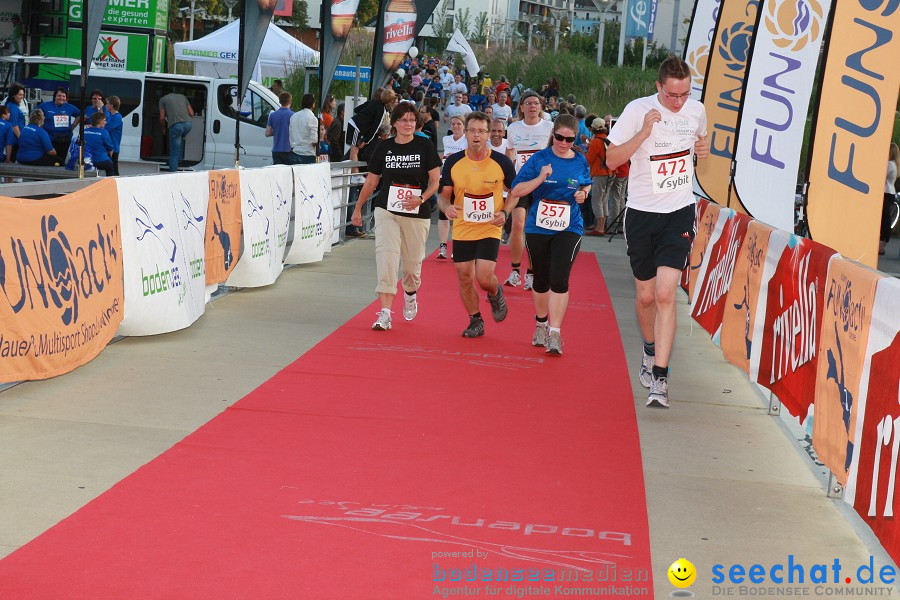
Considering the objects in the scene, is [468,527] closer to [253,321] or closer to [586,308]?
[253,321]

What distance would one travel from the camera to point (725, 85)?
1486cm

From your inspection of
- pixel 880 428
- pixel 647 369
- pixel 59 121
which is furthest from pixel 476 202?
pixel 59 121

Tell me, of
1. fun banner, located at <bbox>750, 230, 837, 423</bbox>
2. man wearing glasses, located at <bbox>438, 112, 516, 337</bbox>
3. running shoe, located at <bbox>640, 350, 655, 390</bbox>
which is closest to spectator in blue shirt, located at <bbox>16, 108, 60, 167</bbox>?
man wearing glasses, located at <bbox>438, 112, 516, 337</bbox>

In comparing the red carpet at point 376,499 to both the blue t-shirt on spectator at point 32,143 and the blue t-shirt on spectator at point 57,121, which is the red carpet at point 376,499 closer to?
the blue t-shirt on spectator at point 32,143

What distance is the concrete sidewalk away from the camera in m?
5.53

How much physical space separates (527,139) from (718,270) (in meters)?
4.94

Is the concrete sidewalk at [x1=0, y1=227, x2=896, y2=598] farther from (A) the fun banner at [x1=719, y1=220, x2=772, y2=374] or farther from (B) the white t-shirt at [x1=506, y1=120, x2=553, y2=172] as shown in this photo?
→ (B) the white t-shirt at [x1=506, y1=120, x2=553, y2=172]

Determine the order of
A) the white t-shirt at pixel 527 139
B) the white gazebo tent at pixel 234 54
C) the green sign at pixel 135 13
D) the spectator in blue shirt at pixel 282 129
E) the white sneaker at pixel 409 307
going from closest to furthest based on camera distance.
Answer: the white sneaker at pixel 409 307
the white t-shirt at pixel 527 139
the spectator in blue shirt at pixel 282 129
the green sign at pixel 135 13
the white gazebo tent at pixel 234 54

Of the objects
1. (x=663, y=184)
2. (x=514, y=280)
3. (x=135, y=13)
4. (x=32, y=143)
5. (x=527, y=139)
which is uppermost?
(x=135, y=13)

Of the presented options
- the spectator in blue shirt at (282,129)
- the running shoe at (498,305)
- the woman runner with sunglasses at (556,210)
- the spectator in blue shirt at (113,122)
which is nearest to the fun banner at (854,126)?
the woman runner with sunglasses at (556,210)

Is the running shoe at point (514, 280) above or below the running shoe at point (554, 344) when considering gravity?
below

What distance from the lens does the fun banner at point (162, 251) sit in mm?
9422

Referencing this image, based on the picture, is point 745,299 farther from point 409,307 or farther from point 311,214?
point 311,214

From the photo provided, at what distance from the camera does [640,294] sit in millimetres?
8805
